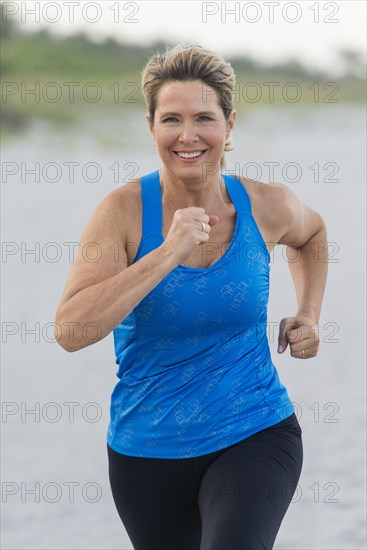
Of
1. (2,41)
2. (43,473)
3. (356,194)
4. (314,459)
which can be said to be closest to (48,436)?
(43,473)

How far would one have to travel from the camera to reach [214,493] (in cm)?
231

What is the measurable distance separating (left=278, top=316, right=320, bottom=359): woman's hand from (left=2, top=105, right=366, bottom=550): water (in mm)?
1462

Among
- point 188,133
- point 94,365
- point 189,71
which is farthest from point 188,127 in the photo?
point 94,365

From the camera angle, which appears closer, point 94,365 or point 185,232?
point 185,232

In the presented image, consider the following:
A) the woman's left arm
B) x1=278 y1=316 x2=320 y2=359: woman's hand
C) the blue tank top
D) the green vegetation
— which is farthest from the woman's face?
the green vegetation

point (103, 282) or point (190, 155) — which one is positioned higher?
point (190, 155)

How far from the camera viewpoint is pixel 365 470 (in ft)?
16.0

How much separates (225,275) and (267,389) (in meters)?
0.27

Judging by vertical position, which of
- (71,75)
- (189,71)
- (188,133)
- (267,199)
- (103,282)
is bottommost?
(103,282)

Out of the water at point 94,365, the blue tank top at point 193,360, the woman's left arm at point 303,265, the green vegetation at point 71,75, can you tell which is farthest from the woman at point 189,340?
the green vegetation at point 71,75

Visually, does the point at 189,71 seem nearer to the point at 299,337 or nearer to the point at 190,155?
the point at 190,155

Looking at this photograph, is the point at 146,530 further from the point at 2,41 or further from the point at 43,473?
the point at 2,41

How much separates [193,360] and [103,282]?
0.89 ft

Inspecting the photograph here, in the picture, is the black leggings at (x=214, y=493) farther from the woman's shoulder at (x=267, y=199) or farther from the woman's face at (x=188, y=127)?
the woman's face at (x=188, y=127)
